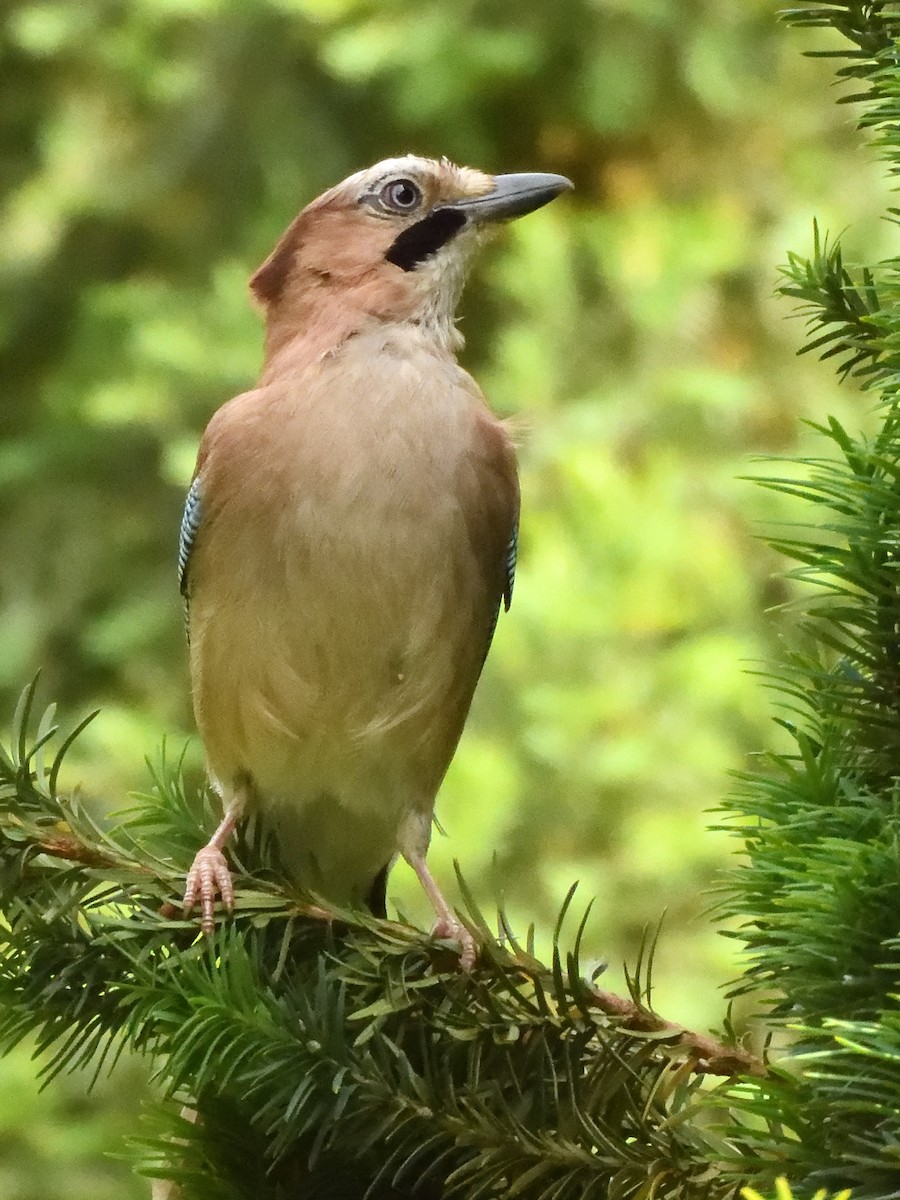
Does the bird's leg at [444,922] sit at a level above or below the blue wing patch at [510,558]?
below

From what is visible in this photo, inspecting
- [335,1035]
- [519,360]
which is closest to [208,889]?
[335,1035]

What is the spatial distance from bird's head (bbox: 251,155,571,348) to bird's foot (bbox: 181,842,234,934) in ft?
2.30

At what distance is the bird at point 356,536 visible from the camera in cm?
135

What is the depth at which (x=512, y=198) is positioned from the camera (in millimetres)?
1586

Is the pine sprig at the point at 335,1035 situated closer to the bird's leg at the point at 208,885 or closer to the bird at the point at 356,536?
the bird's leg at the point at 208,885

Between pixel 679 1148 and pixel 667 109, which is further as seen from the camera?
pixel 667 109

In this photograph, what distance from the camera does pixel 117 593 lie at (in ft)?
10.4

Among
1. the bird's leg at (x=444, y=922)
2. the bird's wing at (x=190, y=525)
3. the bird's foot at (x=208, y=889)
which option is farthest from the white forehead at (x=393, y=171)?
the bird's foot at (x=208, y=889)

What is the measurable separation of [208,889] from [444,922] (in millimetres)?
382

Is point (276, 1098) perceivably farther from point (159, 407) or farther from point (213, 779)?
point (159, 407)

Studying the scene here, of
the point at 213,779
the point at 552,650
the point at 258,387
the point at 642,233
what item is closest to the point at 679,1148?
the point at 213,779

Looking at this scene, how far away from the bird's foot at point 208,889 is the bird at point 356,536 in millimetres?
124

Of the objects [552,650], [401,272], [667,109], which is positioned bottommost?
[401,272]

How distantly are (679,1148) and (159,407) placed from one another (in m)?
2.37
